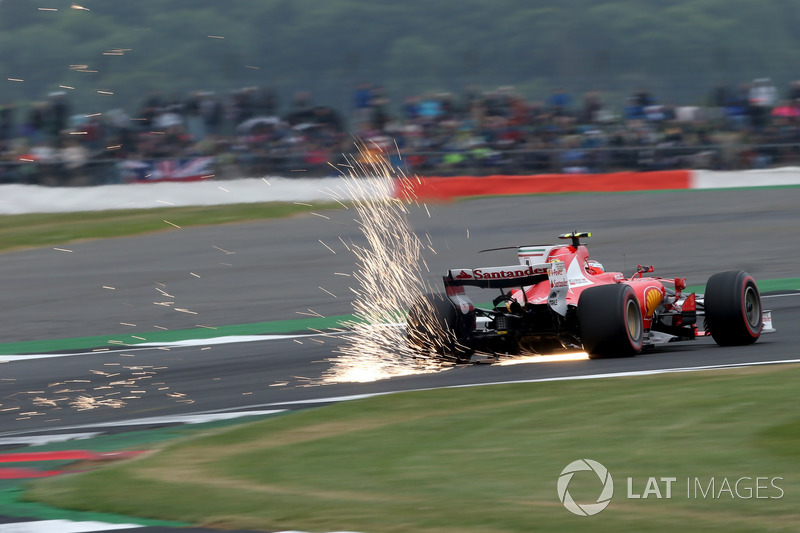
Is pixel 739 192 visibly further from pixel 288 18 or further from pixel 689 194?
pixel 288 18

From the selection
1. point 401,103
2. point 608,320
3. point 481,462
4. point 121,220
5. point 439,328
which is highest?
point 401,103

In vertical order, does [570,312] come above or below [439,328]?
above

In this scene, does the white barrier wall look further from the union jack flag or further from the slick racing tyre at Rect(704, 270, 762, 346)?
the slick racing tyre at Rect(704, 270, 762, 346)

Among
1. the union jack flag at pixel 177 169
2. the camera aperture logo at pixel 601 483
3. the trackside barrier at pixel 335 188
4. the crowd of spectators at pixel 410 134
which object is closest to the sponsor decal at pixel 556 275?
the camera aperture logo at pixel 601 483

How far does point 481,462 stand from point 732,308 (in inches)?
175

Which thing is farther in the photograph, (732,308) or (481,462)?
(732,308)

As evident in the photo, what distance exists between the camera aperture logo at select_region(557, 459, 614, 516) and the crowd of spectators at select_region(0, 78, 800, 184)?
15658 mm

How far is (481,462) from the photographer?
231 inches

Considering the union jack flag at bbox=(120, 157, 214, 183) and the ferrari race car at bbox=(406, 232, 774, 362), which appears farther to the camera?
the union jack flag at bbox=(120, 157, 214, 183)

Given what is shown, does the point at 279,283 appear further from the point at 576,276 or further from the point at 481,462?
the point at 481,462

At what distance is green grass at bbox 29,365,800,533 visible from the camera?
472 cm

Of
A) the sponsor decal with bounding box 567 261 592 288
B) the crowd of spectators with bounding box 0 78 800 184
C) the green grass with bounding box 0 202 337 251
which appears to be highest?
the crowd of spectators with bounding box 0 78 800 184

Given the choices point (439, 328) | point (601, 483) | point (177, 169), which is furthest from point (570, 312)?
point (177, 169)

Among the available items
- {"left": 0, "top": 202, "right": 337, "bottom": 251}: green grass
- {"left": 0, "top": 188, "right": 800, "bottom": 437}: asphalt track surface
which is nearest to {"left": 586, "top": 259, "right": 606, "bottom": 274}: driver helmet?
{"left": 0, "top": 188, "right": 800, "bottom": 437}: asphalt track surface
